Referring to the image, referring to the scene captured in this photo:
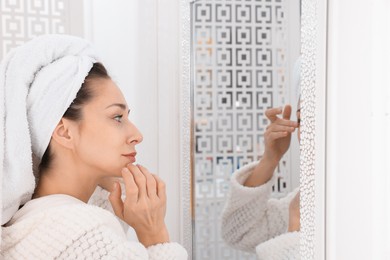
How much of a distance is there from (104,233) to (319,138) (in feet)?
1.47

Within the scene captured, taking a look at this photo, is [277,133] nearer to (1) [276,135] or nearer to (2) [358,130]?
(1) [276,135]

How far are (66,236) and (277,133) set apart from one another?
1.48 feet

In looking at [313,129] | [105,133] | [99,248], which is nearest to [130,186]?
[105,133]

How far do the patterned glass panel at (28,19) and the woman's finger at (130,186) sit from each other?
1.72 feet

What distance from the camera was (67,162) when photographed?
1017 millimetres

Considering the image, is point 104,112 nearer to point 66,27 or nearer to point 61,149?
point 61,149

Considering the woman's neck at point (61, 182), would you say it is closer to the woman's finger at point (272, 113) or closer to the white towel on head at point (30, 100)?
the white towel on head at point (30, 100)

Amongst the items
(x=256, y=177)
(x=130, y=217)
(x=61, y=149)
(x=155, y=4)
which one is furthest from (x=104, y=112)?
(x=155, y=4)

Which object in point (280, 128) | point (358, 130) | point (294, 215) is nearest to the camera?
point (358, 130)

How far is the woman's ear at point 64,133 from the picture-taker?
0.98 metres

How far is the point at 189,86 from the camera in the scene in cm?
128

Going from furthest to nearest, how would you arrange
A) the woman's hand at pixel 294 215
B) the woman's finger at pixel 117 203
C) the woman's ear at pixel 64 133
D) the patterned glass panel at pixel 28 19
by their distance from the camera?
1. the patterned glass panel at pixel 28 19
2. the woman's finger at pixel 117 203
3. the woman's ear at pixel 64 133
4. the woman's hand at pixel 294 215

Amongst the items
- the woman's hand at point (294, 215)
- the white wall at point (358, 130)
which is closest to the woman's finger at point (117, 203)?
the woman's hand at point (294, 215)

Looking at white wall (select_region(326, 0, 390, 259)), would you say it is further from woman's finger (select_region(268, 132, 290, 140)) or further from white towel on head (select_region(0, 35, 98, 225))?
white towel on head (select_region(0, 35, 98, 225))
